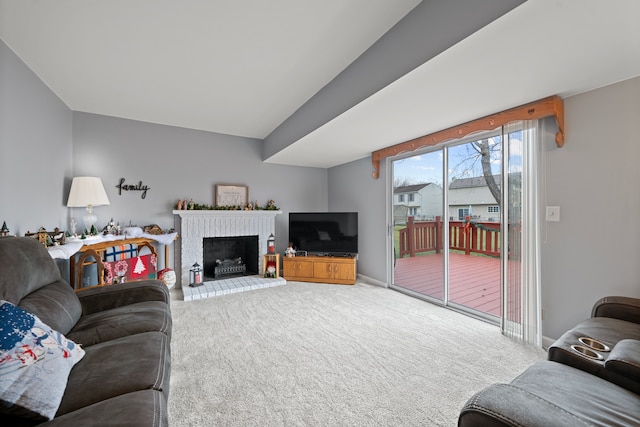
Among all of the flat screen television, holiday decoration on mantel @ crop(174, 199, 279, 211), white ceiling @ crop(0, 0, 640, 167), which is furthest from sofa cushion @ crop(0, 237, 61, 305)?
the flat screen television

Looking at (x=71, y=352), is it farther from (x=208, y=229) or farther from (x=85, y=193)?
(x=208, y=229)

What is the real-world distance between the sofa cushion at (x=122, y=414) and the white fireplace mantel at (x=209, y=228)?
3.42 metres

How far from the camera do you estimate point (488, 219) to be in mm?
2984

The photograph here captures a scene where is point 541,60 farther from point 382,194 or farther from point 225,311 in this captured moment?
point 225,311

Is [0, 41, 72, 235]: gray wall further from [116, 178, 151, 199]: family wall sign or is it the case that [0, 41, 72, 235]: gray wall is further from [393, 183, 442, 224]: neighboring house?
[393, 183, 442, 224]: neighboring house

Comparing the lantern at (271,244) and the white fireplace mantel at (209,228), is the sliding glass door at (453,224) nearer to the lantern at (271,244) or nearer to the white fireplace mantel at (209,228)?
the lantern at (271,244)

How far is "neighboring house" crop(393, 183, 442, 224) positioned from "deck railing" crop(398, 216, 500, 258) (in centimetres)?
10

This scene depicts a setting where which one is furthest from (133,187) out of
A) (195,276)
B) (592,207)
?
(592,207)

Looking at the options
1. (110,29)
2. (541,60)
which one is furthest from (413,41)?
(110,29)

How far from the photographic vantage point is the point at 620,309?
1627 mm

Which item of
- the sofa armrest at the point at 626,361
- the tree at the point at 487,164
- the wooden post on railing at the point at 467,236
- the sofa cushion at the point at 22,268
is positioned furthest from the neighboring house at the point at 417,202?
the sofa cushion at the point at 22,268

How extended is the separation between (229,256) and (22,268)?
10.9 ft

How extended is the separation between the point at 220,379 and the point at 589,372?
2114 mm

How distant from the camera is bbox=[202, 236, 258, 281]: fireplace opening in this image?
14.9 ft
